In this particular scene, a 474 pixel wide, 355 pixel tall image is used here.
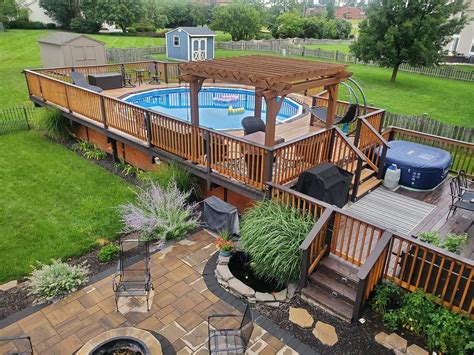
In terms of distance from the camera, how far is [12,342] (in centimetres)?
447

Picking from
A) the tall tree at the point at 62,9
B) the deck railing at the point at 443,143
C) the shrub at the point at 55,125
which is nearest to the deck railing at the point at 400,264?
the deck railing at the point at 443,143

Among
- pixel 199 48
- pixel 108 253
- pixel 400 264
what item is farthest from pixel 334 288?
pixel 199 48

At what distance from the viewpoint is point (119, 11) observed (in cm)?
4291

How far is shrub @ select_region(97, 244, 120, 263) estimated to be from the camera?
6047mm

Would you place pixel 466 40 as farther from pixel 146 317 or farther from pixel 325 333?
pixel 146 317

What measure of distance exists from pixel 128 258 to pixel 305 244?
309 cm

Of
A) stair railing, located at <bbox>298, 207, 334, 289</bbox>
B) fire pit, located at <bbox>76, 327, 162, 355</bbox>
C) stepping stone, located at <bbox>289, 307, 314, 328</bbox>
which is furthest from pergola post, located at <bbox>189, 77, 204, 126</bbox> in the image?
fire pit, located at <bbox>76, 327, 162, 355</bbox>

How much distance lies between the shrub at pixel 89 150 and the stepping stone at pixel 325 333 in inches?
319

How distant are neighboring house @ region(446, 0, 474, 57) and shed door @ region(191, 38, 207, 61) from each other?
2104cm

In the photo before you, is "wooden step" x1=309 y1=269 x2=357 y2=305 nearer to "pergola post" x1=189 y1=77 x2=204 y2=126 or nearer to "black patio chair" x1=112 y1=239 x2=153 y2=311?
"black patio chair" x1=112 y1=239 x2=153 y2=311

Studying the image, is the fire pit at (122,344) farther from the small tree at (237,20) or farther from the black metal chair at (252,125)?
the small tree at (237,20)

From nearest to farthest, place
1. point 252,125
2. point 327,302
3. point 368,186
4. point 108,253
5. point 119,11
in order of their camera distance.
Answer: point 327,302, point 108,253, point 368,186, point 252,125, point 119,11

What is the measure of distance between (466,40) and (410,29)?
53.1 ft

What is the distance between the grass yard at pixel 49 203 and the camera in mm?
6355
